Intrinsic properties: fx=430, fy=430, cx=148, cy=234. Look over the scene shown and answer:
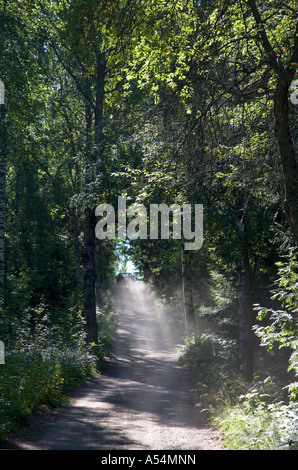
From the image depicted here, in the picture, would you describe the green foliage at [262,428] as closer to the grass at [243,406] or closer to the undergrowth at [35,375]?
the grass at [243,406]

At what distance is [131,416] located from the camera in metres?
9.44

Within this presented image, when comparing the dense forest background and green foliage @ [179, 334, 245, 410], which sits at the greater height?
the dense forest background

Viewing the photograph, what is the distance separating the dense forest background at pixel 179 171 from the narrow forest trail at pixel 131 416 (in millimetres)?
567

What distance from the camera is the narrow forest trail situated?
7.00 meters

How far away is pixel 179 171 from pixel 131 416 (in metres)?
5.45

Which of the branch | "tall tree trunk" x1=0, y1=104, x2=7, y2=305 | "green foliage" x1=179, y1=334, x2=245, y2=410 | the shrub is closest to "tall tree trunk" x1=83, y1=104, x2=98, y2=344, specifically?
"tall tree trunk" x1=0, y1=104, x2=7, y2=305

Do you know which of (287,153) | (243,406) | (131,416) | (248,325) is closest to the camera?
(287,153)

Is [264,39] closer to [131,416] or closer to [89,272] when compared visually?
[131,416]

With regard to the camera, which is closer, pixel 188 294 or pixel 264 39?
pixel 264 39

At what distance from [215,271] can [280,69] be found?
1254 centimetres

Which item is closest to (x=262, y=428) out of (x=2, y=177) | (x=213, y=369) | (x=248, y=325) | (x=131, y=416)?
(x=131, y=416)

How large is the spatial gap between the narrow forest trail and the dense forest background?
1.86 ft

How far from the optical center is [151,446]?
6852 millimetres

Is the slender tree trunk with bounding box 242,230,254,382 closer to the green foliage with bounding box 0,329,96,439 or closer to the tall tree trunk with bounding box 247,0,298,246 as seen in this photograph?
the green foliage with bounding box 0,329,96,439
